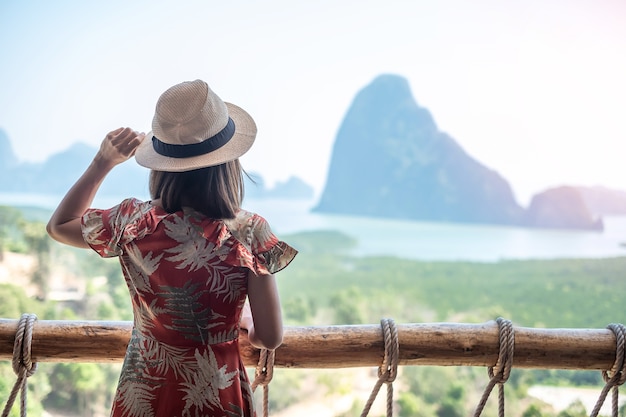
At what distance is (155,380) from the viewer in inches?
31.6

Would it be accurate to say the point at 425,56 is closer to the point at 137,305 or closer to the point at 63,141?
the point at 63,141

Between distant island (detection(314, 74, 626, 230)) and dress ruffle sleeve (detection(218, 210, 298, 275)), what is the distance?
537 cm

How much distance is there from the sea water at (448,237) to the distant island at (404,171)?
14cm

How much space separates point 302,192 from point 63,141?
2220mm

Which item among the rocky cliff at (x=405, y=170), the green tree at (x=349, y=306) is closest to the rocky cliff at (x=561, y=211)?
the rocky cliff at (x=405, y=170)

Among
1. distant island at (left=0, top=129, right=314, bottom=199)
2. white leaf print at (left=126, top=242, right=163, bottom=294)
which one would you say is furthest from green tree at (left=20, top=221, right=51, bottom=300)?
white leaf print at (left=126, top=242, right=163, bottom=294)

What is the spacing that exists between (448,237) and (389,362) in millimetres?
5532

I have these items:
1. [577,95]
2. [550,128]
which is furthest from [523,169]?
[577,95]

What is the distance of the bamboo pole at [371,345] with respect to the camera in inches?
39.1

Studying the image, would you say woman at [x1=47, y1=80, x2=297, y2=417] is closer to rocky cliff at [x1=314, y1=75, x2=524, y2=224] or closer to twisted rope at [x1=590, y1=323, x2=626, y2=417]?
twisted rope at [x1=590, y1=323, x2=626, y2=417]

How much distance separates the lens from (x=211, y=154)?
2.52 ft

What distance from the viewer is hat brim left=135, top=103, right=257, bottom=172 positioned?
752 mm

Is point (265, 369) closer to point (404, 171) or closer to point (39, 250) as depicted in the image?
point (39, 250)

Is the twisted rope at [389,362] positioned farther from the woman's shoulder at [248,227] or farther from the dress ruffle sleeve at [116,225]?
the dress ruffle sleeve at [116,225]
